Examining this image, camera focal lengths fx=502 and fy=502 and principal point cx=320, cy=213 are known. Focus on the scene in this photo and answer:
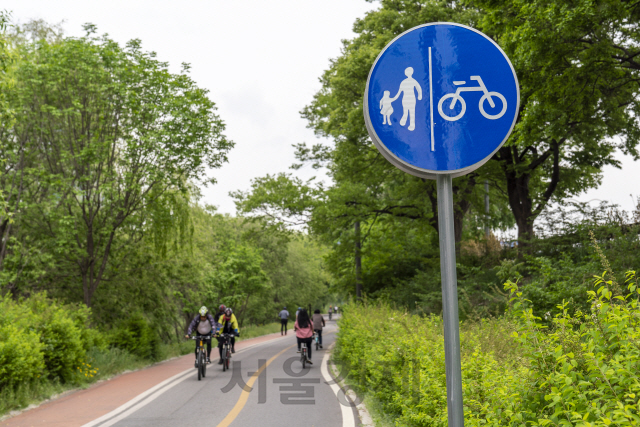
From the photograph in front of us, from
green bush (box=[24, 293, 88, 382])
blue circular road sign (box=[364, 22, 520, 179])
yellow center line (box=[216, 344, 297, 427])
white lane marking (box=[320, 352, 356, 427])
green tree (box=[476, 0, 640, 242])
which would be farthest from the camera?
green bush (box=[24, 293, 88, 382])

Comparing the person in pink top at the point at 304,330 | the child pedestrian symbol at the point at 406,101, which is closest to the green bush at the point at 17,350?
the person in pink top at the point at 304,330

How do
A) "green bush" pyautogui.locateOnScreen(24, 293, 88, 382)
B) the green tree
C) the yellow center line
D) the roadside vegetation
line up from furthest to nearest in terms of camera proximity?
the roadside vegetation < "green bush" pyautogui.locateOnScreen(24, 293, 88, 382) < the green tree < the yellow center line

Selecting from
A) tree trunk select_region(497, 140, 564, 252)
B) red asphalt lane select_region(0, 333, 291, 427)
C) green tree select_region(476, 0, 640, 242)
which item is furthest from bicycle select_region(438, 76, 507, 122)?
tree trunk select_region(497, 140, 564, 252)

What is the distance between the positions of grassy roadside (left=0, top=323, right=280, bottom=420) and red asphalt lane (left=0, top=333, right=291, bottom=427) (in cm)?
19

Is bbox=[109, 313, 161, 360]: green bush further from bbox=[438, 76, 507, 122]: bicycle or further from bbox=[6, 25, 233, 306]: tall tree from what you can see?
bbox=[438, 76, 507, 122]: bicycle

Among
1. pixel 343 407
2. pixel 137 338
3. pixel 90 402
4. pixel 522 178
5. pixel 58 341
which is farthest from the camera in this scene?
pixel 137 338

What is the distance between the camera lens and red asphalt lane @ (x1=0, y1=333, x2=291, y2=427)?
833 cm

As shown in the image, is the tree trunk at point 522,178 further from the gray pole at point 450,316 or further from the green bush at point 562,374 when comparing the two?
the gray pole at point 450,316

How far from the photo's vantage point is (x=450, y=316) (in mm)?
2066

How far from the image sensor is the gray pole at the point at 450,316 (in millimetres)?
2057

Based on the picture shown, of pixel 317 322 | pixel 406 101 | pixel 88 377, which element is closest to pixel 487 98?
pixel 406 101

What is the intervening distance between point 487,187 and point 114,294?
51.6 feet

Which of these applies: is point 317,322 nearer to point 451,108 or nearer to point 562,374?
point 562,374

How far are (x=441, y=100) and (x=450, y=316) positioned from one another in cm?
95
